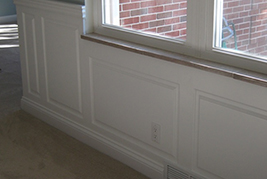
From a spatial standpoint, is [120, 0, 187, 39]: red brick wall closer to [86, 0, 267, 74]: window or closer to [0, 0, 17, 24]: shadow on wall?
[86, 0, 267, 74]: window

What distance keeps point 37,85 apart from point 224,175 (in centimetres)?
180

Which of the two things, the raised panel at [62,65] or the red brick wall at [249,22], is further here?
the raised panel at [62,65]

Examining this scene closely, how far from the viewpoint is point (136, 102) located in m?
2.59

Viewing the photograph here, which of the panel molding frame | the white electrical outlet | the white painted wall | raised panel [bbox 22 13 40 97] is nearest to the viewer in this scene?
the white painted wall

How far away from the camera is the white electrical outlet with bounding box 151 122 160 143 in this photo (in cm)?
250

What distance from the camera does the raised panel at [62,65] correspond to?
2.96 meters

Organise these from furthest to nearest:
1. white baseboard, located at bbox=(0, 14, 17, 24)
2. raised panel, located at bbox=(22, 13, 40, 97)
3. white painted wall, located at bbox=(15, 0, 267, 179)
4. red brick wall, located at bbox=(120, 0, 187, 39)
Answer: white baseboard, located at bbox=(0, 14, 17, 24) → raised panel, located at bbox=(22, 13, 40, 97) → red brick wall, located at bbox=(120, 0, 187, 39) → white painted wall, located at bbox=(15, 0, 267, 179)

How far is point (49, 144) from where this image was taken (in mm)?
3059

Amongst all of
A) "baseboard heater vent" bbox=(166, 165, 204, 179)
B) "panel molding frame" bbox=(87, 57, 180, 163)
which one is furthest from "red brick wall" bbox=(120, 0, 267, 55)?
"baseboard heater vent" bbox=(166, 165, 204, 179)

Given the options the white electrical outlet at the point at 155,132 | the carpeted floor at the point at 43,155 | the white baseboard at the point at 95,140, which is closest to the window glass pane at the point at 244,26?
the white electrical outlet at the point at 155,132

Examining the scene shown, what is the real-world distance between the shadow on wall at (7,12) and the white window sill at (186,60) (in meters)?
5.16

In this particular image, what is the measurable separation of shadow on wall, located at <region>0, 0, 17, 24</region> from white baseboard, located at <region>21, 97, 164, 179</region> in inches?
168

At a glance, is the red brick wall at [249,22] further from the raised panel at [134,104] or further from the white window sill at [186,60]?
the raised panel at [134,104]

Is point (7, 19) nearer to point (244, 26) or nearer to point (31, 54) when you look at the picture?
point (31, 54)
